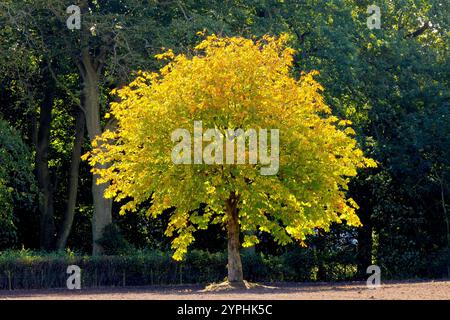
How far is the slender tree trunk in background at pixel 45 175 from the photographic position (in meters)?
35.5

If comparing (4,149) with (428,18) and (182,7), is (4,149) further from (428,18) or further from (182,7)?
(428,18)

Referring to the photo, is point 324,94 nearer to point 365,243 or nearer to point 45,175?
point 365,243

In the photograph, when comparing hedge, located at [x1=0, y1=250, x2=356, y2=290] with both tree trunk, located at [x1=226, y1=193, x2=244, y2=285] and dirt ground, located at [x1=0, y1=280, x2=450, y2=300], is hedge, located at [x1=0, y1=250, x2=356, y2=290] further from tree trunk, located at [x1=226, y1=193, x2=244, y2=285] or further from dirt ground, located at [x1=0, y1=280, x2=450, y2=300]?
tree trunk, located at [x1=226, y1=193, x2=244, y2=285]

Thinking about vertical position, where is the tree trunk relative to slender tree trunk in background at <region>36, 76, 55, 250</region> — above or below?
below

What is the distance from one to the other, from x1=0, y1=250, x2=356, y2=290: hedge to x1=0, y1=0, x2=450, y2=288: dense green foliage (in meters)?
0.06

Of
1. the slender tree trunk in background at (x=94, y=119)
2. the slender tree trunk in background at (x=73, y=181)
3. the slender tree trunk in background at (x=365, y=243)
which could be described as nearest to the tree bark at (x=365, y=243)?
the slender tree trunk in background at (x=365, y=243)

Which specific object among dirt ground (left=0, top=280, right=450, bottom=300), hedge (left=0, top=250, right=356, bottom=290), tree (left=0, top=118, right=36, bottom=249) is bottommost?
dirt ground (left=0, top=280, right=450, bottom=300)

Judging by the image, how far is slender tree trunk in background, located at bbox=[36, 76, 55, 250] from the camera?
3547 cm

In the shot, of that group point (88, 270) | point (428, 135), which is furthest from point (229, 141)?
point (428, 135)

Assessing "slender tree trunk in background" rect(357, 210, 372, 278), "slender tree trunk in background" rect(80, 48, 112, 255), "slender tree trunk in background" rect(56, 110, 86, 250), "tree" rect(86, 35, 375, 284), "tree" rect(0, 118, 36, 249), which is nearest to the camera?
"tree" rect(86, 35, 375, 284)

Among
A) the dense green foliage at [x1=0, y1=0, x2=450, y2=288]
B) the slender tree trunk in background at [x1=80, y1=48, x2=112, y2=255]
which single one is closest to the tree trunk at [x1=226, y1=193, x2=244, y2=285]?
the dense green foliage at [x1=0, y1=0, x2=450, y2=288]

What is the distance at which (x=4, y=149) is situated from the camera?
99.1 feet

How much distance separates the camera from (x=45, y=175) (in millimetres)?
35906

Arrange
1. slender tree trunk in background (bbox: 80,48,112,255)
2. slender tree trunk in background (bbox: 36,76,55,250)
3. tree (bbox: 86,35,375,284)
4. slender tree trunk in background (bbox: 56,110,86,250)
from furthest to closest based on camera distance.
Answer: slender tree trunk in background (bbox: 56,110,86,250) < slender tree trunk in background (bbox: 36,76,55,250) < slender tree trunk in background (bbox: 80,48,112,255) < tree (bbox: 86,35,375,284)
